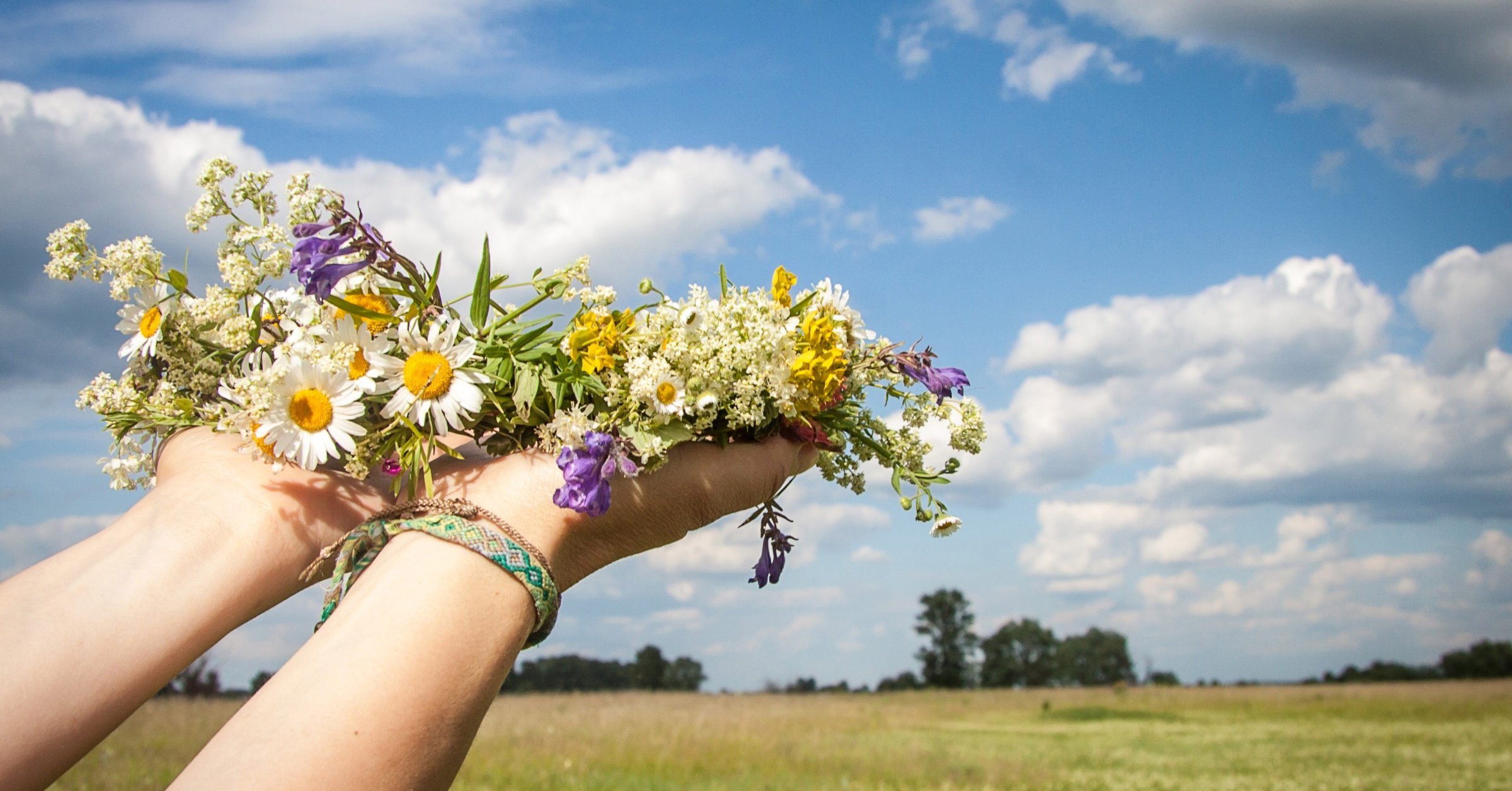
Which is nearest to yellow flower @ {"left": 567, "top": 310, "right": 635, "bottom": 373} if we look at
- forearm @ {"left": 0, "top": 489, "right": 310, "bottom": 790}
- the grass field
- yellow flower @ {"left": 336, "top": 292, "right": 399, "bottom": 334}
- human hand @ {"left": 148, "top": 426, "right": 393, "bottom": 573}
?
yellow flower @ {"left": 336, "top": 292, "right": 399, "bottom": 334}

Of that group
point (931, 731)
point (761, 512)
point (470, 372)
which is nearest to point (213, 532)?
point (470, 372)

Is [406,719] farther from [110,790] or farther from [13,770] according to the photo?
[110,790]

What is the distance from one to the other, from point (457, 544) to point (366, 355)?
611mm

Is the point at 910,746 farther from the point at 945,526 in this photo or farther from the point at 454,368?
the point at 454,368

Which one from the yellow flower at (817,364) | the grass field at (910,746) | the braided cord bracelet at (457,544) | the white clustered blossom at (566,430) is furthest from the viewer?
the grass field at (910,746)

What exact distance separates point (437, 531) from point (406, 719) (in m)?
0.41

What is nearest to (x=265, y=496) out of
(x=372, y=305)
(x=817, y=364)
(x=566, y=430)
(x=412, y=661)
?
(x=372, y=305)

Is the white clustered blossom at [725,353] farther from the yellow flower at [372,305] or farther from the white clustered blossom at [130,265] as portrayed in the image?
the white clustered blossom at [130,265]

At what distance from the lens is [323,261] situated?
2064 millimetres

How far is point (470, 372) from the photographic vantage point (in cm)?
201

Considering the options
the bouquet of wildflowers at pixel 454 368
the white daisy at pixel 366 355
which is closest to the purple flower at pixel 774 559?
the bouquet of wildflowers at pixel 454 368

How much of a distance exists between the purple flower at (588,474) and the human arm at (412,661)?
102 millimetres

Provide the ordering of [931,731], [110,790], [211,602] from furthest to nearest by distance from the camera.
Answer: [931,731], [110,790], [211,602]

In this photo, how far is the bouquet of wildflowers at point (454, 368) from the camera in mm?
1996
